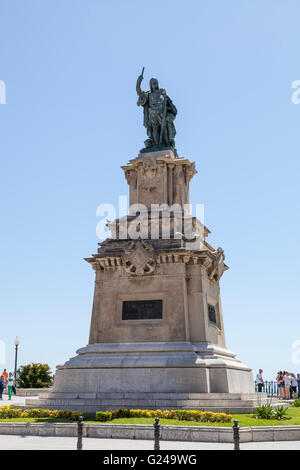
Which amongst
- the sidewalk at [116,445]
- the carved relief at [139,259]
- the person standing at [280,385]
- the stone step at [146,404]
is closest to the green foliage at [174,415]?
the stone step at [146,404]

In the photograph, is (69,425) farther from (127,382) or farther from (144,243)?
(144,243)

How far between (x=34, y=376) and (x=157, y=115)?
19852 millimetres

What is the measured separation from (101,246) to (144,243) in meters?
2.50

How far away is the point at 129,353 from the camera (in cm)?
2097

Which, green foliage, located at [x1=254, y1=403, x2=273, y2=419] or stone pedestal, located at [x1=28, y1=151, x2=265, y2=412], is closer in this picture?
green foliage, located at [x1=254, y1=403, x2=273, y2=419]

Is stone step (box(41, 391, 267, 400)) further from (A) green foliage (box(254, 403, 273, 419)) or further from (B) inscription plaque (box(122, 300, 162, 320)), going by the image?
(B) inscription plaque (box(122, 300, 162, 320))

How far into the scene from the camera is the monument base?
1855cm

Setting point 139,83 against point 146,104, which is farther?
point 146,104

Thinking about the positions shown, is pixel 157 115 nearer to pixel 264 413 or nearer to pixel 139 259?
pixel 139 259

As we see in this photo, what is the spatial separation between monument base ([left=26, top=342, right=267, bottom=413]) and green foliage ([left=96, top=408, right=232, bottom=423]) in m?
1.62

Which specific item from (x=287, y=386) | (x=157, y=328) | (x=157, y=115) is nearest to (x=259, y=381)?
(x=287, y=386)

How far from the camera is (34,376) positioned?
35.9 metres

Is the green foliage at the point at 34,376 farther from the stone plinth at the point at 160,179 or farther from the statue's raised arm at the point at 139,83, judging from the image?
the statue's raised arm at the point at 139,83

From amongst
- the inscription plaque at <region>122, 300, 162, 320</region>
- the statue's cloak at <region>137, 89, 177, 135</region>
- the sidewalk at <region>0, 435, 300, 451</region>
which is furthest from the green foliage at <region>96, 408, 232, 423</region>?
the statue's cloak at <region>137, 89, 177, 135</region>
